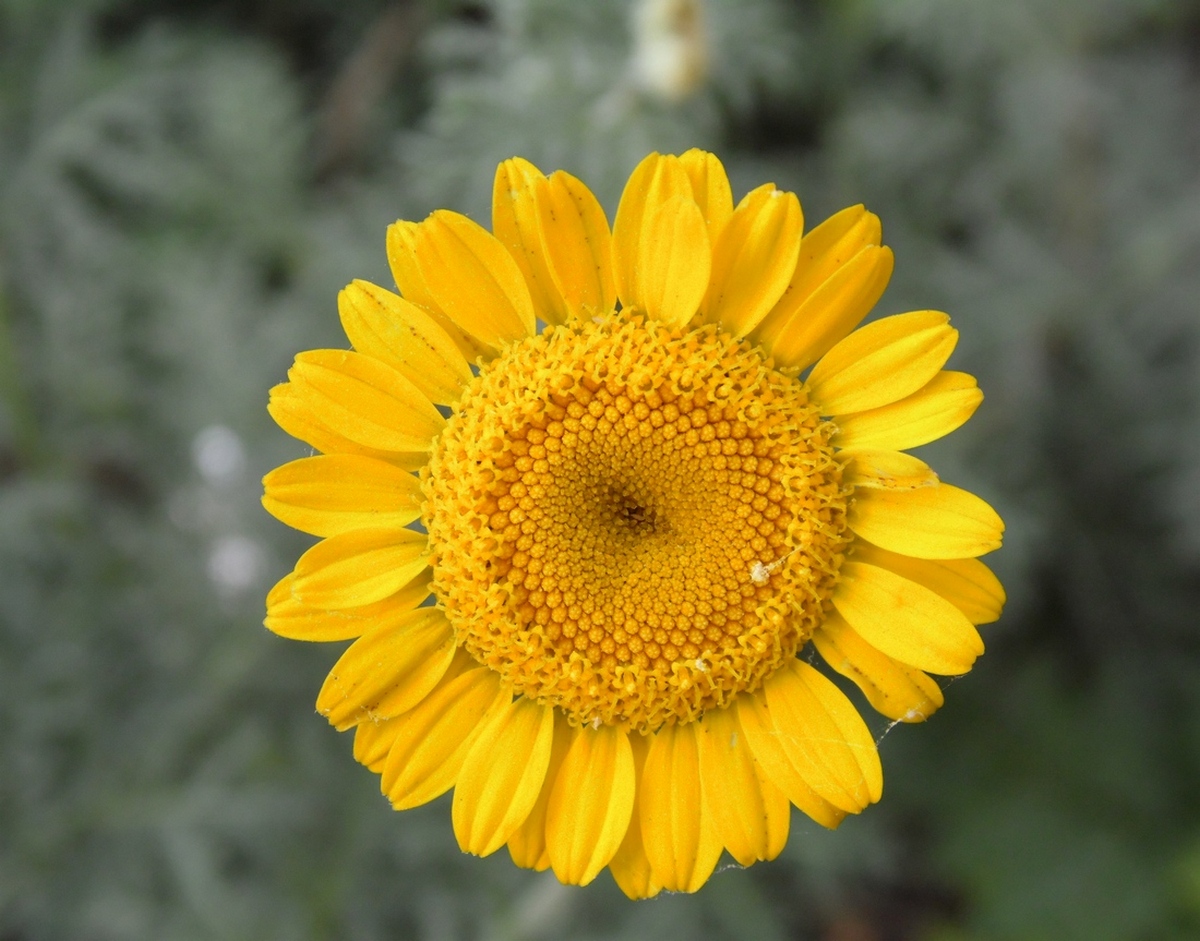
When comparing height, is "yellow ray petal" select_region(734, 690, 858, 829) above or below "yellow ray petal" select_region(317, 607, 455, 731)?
above

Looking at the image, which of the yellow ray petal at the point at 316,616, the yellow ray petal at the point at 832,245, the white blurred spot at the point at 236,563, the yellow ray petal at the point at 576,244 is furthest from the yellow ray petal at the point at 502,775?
the white blurred spot at the point at 236,563

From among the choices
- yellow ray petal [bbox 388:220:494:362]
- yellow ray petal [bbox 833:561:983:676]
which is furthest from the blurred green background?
yellow ray petal [bbox 833:561:983:676]

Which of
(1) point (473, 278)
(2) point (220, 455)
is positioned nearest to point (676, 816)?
(1) point (473, 278)

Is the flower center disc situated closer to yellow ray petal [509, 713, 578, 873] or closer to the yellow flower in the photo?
the yellow flower

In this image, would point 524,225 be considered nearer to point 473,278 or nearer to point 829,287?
point 473,278

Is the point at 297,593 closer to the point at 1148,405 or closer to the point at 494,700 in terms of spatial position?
the point at 494,700

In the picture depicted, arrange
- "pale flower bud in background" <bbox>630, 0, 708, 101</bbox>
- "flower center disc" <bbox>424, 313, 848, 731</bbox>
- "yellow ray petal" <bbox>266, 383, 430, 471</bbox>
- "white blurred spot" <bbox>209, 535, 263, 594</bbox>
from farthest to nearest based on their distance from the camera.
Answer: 1. "white blurred spot" <bbox>209, 535, 263, 594</bbox>
2. "pale flower bud in background" <bbox>630, 0, 708, 101</bbox>
3. "flower center disc" <bbox>424, 313, 848, 731</bbox>
4. "yellow ray petal" <bbox>266, 383, 430, 471</bbox>

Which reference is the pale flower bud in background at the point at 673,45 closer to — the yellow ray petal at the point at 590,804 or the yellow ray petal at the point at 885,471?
the yellow ray petal at the point at 885,471
